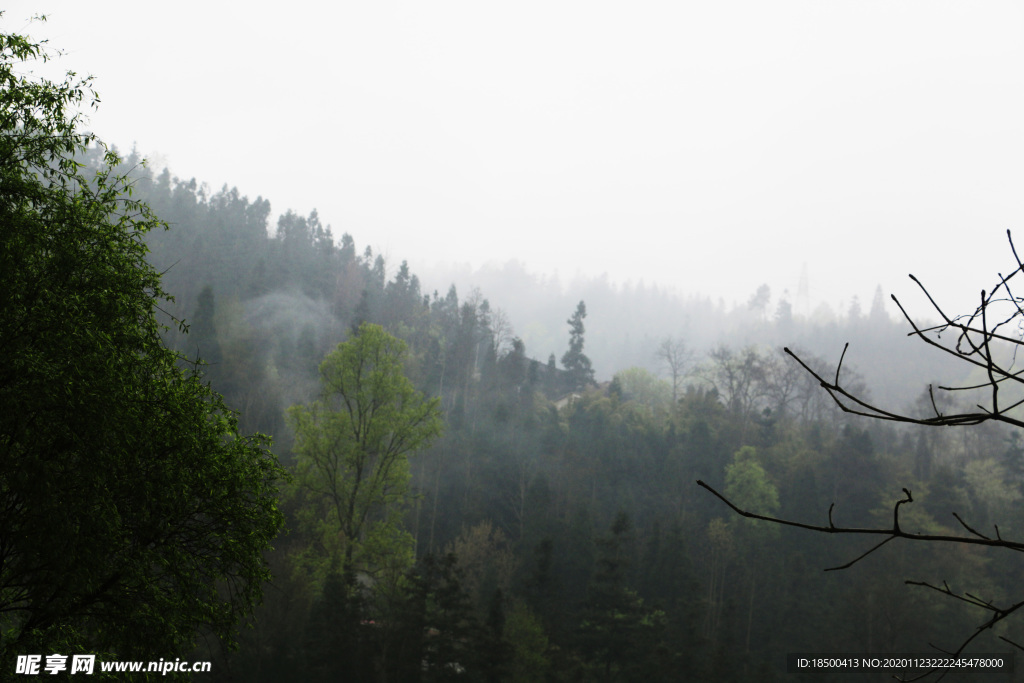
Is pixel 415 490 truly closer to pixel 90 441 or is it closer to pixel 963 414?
pixel 90 441

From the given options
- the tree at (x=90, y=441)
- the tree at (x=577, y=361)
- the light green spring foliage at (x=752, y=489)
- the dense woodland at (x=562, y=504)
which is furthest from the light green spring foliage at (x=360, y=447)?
the tree at (x=577, y=361)

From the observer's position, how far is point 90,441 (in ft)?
17.5

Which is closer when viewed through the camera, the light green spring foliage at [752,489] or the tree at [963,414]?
the tree at [963,414]

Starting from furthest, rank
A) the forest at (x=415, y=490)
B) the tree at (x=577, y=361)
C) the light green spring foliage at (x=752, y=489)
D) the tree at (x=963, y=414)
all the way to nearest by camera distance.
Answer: the tree at (x=577, y=361) < the light green spring foliage at (x=752, y=489) < the forest at (x=415, y=490) < the tree at (x=963, y=414)

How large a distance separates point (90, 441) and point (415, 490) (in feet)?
98.5

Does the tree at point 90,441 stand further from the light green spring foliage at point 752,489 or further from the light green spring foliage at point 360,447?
the light green spring foliage at point 752,489

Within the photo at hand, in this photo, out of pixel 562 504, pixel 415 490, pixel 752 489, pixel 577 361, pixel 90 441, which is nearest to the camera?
pixel 90 441

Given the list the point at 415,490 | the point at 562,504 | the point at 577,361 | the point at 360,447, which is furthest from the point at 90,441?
the point at 577,361

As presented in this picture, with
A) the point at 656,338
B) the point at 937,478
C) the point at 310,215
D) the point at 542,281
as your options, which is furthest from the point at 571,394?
the point at 542,281

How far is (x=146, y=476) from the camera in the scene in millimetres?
5785

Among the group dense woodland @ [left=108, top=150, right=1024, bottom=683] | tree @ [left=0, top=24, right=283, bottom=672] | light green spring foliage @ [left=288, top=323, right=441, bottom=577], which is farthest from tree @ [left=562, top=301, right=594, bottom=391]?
tree @ [left=0, top=24, right=283, bottom=672]

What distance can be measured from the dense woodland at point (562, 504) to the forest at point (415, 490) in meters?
0.14

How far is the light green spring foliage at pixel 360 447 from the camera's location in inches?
674

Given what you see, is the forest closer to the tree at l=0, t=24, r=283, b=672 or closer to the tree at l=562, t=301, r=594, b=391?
the tree at l=0, t=24, r=283, b=672
